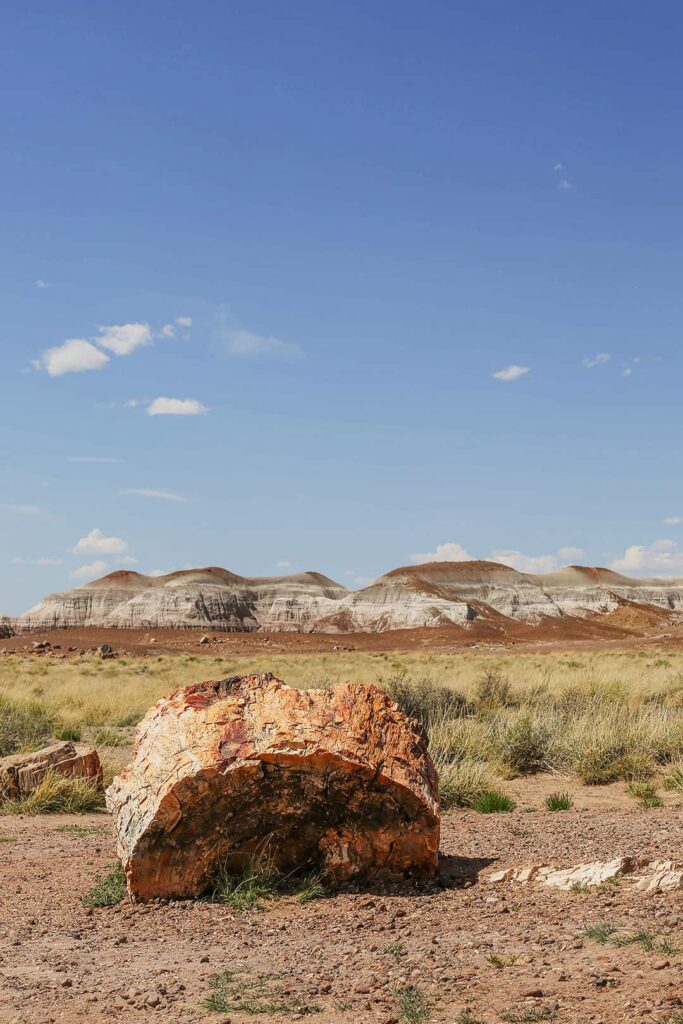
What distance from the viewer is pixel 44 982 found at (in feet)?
16.8

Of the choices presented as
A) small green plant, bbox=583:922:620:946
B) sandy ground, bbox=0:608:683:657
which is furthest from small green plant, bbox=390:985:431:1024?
sandy ground, bbox=0:608:683:657

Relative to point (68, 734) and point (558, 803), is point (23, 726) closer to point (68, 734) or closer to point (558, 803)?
point (68, 734)

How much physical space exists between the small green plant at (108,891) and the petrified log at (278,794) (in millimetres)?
225

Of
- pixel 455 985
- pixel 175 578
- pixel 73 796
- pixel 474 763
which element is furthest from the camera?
pixel 175 578

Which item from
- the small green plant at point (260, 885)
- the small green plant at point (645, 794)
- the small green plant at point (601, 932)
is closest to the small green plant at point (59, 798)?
the small green plant at point (260, 885)

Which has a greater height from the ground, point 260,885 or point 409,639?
point 409,639

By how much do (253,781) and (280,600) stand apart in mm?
81743

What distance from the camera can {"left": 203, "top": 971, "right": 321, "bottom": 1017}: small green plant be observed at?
443 cm

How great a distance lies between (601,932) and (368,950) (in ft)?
4.35

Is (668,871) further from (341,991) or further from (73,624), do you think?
(73,624)

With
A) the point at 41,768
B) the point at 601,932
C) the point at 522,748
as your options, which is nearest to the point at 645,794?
the point at 522,748

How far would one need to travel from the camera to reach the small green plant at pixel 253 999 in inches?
175

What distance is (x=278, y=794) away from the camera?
6711 millimetres

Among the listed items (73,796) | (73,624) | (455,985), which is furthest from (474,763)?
(73,624)
